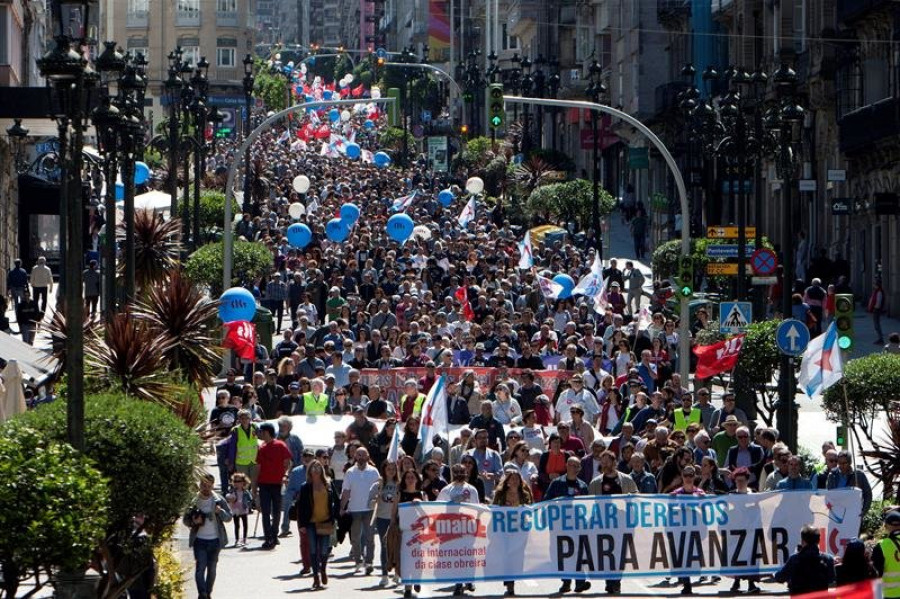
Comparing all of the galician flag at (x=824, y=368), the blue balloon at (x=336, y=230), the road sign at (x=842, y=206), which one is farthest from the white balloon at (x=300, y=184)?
the galician flag at (x=824, y=368)

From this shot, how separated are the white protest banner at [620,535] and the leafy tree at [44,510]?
4.69 metres

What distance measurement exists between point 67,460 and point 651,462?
7.88 metres

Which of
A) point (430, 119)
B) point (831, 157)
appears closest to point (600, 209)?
point (831, 157)

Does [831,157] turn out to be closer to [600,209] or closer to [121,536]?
[600,209]

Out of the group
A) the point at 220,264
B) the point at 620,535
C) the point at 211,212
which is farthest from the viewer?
the point at 211,212

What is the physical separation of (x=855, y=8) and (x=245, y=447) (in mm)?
30815

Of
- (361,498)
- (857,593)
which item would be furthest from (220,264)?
(857,593)

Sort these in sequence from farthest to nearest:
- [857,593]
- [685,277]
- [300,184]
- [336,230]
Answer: [300,184]
[336,230]
[685,277]
[857,593]

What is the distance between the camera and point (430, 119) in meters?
132

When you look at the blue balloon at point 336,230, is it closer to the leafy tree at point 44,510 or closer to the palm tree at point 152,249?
the palm tree at point 152,249

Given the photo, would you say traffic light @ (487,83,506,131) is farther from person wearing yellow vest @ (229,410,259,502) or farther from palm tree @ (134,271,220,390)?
person wearing yellow vest @ (229,410,259,502)

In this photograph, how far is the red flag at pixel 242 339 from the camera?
2973cm

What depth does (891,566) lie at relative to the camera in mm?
15273

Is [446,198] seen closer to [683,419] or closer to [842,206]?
[842,206]
